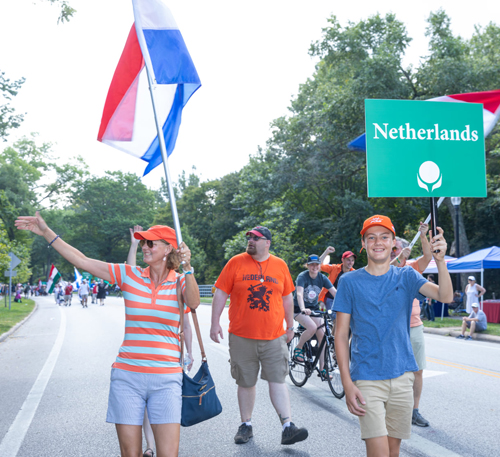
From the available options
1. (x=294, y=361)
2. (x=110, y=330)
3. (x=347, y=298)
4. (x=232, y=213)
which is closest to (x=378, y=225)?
(x=347, y=298)

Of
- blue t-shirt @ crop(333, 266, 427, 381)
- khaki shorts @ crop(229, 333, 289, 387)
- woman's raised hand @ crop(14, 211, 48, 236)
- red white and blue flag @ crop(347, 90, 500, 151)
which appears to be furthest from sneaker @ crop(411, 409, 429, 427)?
woman's raised hand @ crop(14, 211, 48, 236)

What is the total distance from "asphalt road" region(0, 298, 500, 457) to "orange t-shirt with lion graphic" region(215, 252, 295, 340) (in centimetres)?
105

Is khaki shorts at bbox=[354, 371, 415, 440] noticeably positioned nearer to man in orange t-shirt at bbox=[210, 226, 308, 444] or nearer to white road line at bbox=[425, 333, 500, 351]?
man in orange t-shirt at bbox=[210, 226, 308, 444]

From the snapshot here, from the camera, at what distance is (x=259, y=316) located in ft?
16.9

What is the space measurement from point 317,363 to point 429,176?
3182mm

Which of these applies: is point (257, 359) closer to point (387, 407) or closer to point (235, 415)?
point (235, 415)

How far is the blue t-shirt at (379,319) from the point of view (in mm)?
3184

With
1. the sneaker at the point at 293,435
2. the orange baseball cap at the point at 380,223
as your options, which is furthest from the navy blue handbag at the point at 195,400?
the sneaker at the point at 293,435

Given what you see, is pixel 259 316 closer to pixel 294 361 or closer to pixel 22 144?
pixel 294 361

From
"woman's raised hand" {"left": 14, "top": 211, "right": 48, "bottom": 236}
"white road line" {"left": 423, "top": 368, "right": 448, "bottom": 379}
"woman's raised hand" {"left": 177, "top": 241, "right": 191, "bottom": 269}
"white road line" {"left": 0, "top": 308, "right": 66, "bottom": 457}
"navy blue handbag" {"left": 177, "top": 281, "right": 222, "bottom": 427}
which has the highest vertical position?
"woman's raised hand" {"left": 14, "top": 211, "right": 48, "bottom": 236}

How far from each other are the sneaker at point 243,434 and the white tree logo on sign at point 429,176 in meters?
2.97

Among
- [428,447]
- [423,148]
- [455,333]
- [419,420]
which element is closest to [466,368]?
[419,420]

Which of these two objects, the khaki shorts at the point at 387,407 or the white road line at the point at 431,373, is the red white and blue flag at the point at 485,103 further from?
the khaki shorts at the point at 387,407

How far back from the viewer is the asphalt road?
16.0 ft
